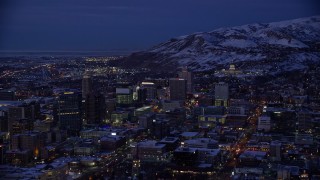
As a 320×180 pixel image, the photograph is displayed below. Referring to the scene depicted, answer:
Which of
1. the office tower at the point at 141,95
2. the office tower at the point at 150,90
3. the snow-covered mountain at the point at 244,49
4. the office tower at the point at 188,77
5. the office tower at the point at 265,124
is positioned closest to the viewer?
the office tower at the point at 265,124

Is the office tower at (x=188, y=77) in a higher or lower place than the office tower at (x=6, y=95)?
higher

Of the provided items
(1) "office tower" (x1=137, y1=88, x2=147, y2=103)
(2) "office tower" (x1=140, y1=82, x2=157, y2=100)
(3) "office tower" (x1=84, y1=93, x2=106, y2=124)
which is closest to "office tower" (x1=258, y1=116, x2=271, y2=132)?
(3) "office tower" (x1=84, y1=93, x2=106, y2=124)

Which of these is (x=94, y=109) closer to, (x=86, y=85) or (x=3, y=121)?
(x=86, y=85)

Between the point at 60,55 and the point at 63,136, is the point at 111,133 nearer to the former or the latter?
the point at 63,136

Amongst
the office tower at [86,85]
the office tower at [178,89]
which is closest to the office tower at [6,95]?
the office tower at [86,85]

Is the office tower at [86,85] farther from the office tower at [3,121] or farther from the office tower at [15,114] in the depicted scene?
the office tower at [3,121]

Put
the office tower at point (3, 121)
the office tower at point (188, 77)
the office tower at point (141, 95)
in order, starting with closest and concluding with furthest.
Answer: the office tower at point (3, 121) → the office tower at point (141, 95) → the office tower at point (188, 77)

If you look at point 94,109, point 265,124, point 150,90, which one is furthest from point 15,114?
point 150,90
